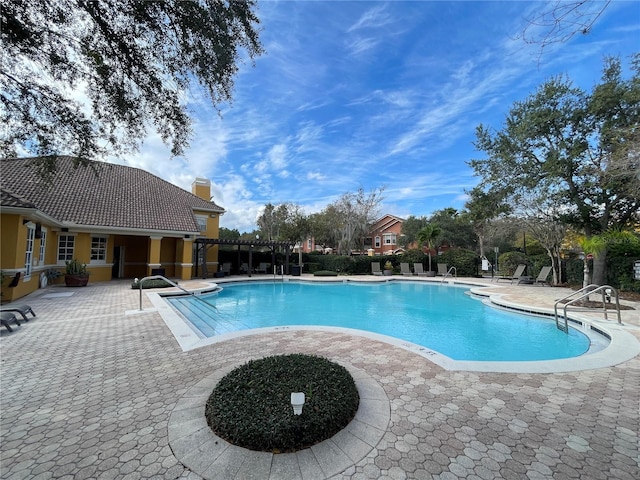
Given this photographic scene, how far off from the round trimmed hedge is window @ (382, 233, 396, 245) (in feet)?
128

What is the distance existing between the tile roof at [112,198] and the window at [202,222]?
731 mm

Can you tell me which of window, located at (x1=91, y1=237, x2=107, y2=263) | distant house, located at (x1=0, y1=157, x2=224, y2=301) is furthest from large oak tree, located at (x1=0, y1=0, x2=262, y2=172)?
window, located at (x1=91, y1=237, x2=107, y2=263)

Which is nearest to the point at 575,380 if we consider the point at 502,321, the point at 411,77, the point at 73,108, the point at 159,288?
the point at 502,321

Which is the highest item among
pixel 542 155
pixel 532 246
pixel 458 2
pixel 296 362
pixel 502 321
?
pixel 458 2

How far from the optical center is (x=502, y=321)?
9.59 meters

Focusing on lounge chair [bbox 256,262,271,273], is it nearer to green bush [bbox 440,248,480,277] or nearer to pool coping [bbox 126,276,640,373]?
pool coping [bbox 126,276,640,373]

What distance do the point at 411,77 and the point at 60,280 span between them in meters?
19.2

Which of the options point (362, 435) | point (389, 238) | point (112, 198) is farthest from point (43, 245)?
point (389, 238)

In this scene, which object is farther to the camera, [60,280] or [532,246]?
[532,246]

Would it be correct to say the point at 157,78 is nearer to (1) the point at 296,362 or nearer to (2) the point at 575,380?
(1) the point at 296,362

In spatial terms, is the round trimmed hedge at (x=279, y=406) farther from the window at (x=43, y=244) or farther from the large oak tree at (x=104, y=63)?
the window at (x=43, y=244)

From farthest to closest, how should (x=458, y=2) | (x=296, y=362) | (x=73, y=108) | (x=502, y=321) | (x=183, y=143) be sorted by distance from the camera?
(x=502, y=321), (x=458, y=2), (x=183, y=143), (x=73, y=108), (x=296, y=362)

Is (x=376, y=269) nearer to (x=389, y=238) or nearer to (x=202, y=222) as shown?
(x=202, y=222)

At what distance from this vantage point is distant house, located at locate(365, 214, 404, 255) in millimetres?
41094
